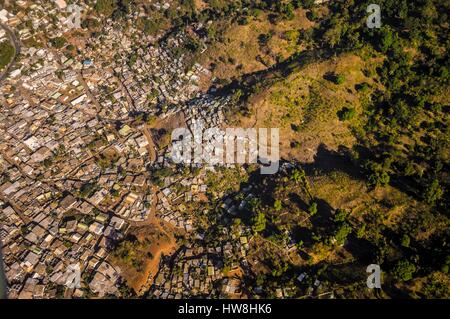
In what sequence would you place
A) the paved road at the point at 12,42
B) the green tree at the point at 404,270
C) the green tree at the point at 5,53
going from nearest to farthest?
1. the green tree at the point at 404,270
2. the paved road at the point at 12,42
3. the green tree at the point at 5,53

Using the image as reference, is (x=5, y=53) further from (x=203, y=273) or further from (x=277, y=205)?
(x=277, y=205)

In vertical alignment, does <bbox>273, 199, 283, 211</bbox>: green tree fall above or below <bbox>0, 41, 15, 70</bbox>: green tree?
below

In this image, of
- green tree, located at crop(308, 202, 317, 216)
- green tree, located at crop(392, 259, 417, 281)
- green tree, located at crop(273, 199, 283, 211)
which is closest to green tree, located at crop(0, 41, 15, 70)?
green tree, located at crop(273, 199, 283, 211)

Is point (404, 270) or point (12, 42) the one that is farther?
point (12, 42)

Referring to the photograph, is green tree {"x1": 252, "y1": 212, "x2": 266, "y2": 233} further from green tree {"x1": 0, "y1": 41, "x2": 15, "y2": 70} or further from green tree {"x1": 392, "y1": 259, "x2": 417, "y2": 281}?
green tree {"x1": 0, "y1": 41, "x2": 15, "y2": 70}

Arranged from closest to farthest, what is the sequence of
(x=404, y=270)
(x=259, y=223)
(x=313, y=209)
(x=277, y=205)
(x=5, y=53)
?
(x=404, y=270) → (x=313, y=209) → (x=259, y=223) → (x=277, y=205) → (x=5, y=53)

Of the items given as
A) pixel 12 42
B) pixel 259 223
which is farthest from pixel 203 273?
pixel 12 42

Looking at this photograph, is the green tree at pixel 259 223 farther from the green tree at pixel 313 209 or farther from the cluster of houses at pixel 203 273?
the green tree at pixel 313 209

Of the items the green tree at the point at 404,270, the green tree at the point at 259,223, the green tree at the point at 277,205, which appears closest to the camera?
the green tree at the point at 404,270

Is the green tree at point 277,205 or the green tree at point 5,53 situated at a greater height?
the green tree at point 5,53

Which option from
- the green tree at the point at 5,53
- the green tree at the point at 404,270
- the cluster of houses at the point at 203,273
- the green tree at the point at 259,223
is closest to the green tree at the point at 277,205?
the green tree at the point at 259,223
